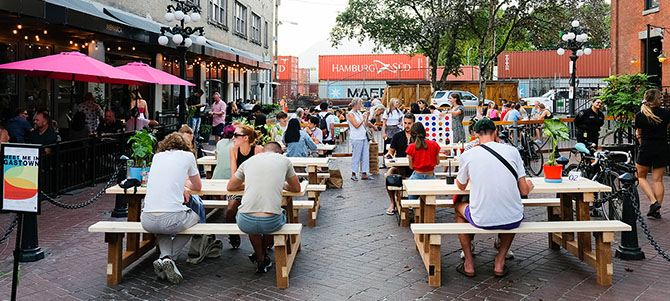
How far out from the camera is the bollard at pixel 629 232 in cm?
647

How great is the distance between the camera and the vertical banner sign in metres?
5.27

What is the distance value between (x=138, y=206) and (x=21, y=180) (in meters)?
1.70

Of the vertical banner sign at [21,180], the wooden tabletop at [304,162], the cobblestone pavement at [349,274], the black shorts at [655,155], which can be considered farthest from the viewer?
the wooden tabletop at [304,162]

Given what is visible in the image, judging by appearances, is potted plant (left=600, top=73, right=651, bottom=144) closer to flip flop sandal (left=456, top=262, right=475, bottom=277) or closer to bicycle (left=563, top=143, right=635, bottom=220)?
bicycle (left=563, top=143, right=635, bottom=220)

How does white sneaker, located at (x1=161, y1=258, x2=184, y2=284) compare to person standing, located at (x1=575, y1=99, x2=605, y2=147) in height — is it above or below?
below

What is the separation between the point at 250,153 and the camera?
7.89 meters

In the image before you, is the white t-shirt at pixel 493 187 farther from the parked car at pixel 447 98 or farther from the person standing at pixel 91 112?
the parked car at pixel 447 98

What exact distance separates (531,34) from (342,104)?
18016 mm

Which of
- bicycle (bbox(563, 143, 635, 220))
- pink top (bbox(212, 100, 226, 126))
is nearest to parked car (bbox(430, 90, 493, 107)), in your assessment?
pink top (bbox(212, 100, 226, 126))

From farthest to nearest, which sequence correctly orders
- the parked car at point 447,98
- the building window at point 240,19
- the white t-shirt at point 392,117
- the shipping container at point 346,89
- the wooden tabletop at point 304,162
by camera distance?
1. the shipping container at point 346,89
2. the parked car at point 447,98
3. the building window at point 240,19
4. the white t-shirt at point 392,117
5. the wooden tabletop at point 304,162

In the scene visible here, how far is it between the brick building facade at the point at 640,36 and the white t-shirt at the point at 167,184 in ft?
70.3

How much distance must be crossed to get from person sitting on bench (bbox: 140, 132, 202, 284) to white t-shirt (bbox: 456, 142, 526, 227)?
2.84 metres


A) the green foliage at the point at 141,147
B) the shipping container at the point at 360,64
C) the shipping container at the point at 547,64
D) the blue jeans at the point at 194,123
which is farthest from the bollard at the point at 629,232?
the shipping container at the point at 360,64

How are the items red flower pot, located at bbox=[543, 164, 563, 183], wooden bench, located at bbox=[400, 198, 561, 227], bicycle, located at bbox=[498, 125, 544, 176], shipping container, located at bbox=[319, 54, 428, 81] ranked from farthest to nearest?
shipping container, located at bbox=[319, 54, 428, 81] → bicycle, located at bbox=[498, 125, 544, 176] → wooden bench, located at bbox=[400, 198, 561, 227] → red flower pot, located at bbox=[543, 164, 563, 183]
